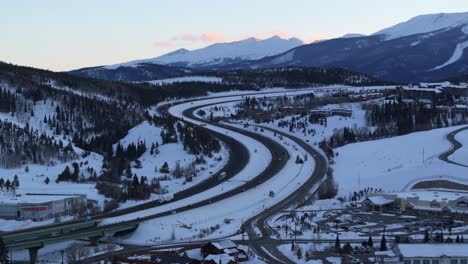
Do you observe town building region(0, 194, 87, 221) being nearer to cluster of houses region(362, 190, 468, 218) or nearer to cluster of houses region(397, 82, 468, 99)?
cluster of houses region(362, 190, 468, 218)

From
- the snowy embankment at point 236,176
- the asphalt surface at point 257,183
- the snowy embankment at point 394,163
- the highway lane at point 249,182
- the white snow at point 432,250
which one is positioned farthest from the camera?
the snowy embankment at point 394,163

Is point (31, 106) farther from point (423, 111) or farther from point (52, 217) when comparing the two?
point (423, 111)

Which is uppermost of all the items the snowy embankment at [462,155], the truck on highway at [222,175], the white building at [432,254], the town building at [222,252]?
the snowy embankment at [462,155]

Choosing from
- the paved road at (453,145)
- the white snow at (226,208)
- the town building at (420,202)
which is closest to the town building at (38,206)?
the white snow at (226,208)

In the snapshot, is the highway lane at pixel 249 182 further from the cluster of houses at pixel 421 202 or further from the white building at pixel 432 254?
the white building at pixel 432 254

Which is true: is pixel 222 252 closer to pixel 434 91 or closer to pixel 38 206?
pixel 38 206

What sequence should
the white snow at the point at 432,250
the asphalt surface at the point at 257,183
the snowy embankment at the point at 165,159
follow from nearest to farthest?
the white snow at the point at 432,250 < the asphalt surface at the point at 257,183 < the snowy embankment at the point at 165,159
